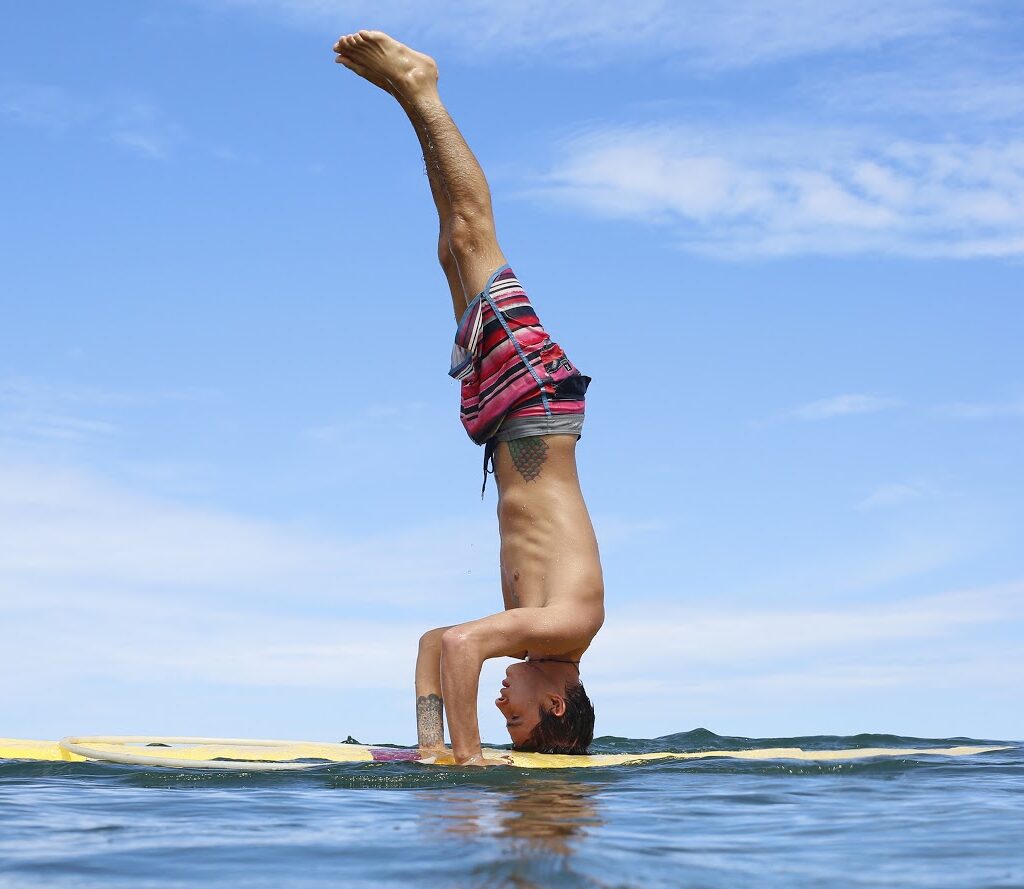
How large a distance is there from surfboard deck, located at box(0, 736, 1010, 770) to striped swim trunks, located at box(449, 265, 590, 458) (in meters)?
2.25

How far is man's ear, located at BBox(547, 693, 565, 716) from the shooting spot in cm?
823

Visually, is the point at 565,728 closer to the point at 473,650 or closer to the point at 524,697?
the point at 524,697

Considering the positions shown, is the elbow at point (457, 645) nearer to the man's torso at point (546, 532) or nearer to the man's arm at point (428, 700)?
the man's torso at point (546, 532)

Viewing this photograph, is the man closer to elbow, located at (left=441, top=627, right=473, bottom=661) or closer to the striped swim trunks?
the striped swim trunks

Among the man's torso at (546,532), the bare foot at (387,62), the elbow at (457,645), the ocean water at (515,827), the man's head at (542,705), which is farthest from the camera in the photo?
the bare foot at (387,62)

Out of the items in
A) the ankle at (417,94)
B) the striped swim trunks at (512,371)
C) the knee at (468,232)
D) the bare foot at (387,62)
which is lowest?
the striped swim trunks at (512,371)

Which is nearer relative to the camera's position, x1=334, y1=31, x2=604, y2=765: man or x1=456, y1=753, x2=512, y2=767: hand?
x1=456, y1=753, x2=512, y2=767: hand

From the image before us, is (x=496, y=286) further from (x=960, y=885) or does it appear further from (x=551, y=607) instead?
(x=960, y=885)

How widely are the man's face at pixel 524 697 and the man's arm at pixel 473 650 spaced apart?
53cm

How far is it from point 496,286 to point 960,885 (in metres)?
5.72

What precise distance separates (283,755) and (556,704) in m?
1.92

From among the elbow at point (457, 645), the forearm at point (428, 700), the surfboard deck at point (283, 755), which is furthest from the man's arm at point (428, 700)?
the elbow at point (457, 645)

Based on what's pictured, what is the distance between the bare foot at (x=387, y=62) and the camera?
850cm

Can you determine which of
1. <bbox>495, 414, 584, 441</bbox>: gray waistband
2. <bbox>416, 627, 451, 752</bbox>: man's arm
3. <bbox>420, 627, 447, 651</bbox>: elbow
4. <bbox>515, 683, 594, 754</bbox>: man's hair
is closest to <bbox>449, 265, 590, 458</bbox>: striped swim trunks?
<bbox>495, 414, 584, 441</bbox>: gray waistband
